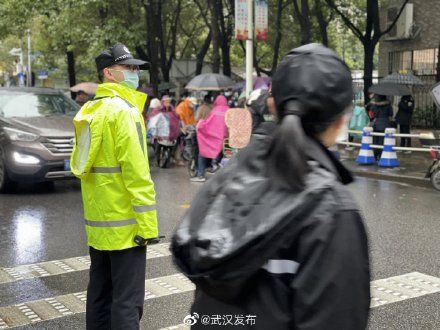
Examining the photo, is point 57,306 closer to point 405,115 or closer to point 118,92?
point 118,92

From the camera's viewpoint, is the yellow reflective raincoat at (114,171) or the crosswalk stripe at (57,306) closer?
the yellow reflective raincoat at (114,171)

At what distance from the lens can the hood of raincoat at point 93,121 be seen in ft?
11.6

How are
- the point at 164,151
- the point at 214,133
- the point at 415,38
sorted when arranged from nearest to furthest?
1. the point at 214,133
2. the point at 164,151
3. the point at 415,38

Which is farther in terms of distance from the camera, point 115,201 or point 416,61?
point 416,61

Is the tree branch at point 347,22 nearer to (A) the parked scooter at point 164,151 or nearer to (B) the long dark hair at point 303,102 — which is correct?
(A) the parked scooter at point 164,151

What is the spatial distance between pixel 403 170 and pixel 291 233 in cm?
1250

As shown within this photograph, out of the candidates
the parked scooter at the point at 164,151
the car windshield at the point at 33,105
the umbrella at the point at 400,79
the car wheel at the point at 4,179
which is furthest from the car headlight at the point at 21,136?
the umbrella at the point at 400,79

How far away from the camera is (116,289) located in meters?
3.51

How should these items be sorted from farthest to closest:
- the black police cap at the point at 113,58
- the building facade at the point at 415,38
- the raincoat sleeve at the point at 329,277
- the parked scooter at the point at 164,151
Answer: the building facade at the point at 415,38, the parked scooter at the point at 164,151, the black police cap at the point at 113,58, the raincoat sleeve at the point at 329,277

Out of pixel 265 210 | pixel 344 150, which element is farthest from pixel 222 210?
pixel 344 150

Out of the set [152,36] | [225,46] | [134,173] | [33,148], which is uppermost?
[152,36]

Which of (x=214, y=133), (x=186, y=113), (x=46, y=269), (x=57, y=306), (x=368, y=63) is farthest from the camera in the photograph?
(x=368, y=63)

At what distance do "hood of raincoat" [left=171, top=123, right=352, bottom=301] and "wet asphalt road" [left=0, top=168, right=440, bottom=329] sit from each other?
3124 millimetres

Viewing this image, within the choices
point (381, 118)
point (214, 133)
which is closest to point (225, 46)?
point (381, 118)
